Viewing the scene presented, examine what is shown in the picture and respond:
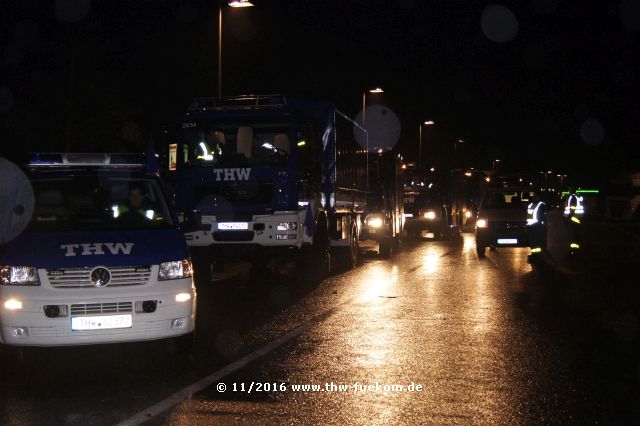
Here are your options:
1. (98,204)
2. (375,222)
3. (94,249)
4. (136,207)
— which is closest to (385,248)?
(375,222)

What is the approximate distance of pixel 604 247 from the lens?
29438 millimetres

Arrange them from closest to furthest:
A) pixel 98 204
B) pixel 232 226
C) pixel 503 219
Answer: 1. pixel 98 204
2. pixel 232 226
3. pixel 503 219

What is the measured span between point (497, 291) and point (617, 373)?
7.01 m

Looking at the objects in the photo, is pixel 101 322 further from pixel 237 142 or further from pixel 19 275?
pixel 237 142

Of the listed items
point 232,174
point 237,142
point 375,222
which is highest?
point 237,142

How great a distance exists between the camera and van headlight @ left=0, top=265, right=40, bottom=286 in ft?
25.0

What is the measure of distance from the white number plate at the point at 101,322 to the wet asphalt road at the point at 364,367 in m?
0.37

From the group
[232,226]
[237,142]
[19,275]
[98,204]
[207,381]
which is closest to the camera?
[207,381]

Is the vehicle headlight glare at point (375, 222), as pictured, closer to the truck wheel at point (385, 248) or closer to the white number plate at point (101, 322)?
the truck wheel at point (385, 248)

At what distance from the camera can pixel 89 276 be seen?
7684 millimetres

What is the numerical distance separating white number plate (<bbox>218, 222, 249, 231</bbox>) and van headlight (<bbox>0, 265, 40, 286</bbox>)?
310 inches

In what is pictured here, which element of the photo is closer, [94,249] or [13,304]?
[13,304]

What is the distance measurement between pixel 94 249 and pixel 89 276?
0.97 feet

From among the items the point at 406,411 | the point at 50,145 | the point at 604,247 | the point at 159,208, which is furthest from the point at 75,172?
the point at 604,247
